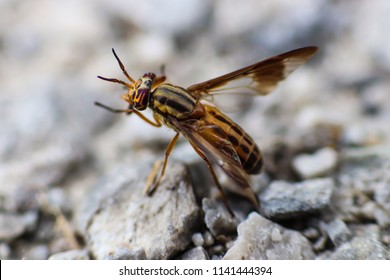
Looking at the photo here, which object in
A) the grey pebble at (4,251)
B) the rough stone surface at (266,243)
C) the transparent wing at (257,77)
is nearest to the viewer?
the rough stone surface at (266,243)

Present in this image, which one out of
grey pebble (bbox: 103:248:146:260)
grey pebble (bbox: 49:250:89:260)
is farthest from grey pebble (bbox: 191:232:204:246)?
grey pebble (bbox: 49:250:89:260)

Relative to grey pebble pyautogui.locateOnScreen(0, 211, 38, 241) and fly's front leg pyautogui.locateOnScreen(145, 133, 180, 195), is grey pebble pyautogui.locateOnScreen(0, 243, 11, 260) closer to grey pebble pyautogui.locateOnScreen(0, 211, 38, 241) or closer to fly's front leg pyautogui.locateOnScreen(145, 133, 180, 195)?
grey pebble pyautogui.locateOnScreen(0, 211, 38, 241)

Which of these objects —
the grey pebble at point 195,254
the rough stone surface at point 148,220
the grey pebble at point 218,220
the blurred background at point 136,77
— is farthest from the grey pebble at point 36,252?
the grey pebble at point 218,220

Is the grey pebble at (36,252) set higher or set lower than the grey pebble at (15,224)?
lower

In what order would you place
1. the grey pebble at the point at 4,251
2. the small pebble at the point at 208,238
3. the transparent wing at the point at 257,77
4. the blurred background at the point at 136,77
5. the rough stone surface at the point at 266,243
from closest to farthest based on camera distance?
the rough stone surface at the point at 266,243 < the small pebble at the point at 208,238 < the grey pebble at the point at 4,251 < the transparent wing at the point at 257,77 < the blurred background at the point at 136,77

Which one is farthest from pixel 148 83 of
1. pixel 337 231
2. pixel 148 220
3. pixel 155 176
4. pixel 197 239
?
pixel 337 231

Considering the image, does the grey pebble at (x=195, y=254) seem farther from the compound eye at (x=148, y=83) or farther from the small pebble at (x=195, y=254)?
the compound eye at (x=148, y=83)
